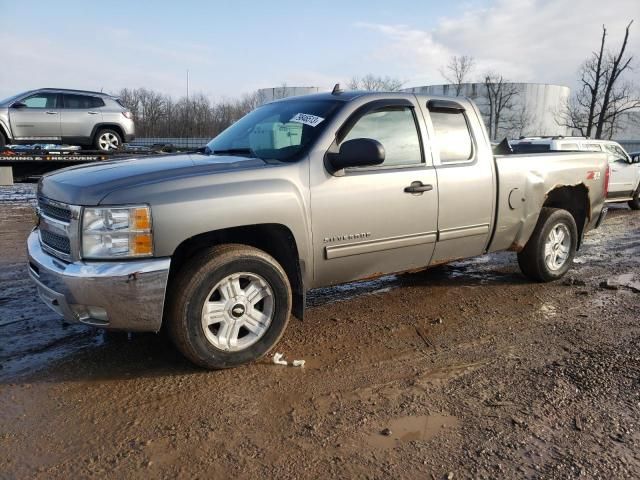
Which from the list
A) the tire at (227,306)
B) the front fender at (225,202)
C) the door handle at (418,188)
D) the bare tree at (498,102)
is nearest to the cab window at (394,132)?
the door handle at (418,188)

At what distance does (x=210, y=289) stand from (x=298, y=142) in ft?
4.33

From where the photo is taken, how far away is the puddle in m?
2.60

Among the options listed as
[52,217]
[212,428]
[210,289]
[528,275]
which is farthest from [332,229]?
[528,275]

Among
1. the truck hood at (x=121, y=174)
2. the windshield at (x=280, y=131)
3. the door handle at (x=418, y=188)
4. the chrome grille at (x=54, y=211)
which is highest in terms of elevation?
the windshield at (x=280, y=131)

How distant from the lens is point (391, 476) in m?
2.33

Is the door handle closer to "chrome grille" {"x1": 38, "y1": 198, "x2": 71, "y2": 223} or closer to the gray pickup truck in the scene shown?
the gray pickup truck

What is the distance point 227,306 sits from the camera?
130 inches

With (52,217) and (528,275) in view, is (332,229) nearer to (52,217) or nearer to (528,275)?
(52,217)

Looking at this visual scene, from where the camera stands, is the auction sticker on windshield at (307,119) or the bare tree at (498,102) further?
the bare tree at (498,102)

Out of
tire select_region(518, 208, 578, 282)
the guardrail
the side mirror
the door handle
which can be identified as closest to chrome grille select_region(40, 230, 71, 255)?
the side mirror

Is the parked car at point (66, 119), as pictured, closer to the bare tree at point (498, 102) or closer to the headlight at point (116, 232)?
the headlight at point (116, 232)

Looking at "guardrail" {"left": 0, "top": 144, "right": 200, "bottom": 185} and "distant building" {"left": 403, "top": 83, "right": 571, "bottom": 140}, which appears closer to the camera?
"guardrail" {"left": 0, "top": 144, "right": 200, "bottom": 185}

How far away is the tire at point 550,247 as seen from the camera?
17.2 feet

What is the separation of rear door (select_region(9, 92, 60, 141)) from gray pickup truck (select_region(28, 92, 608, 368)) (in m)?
9.67
